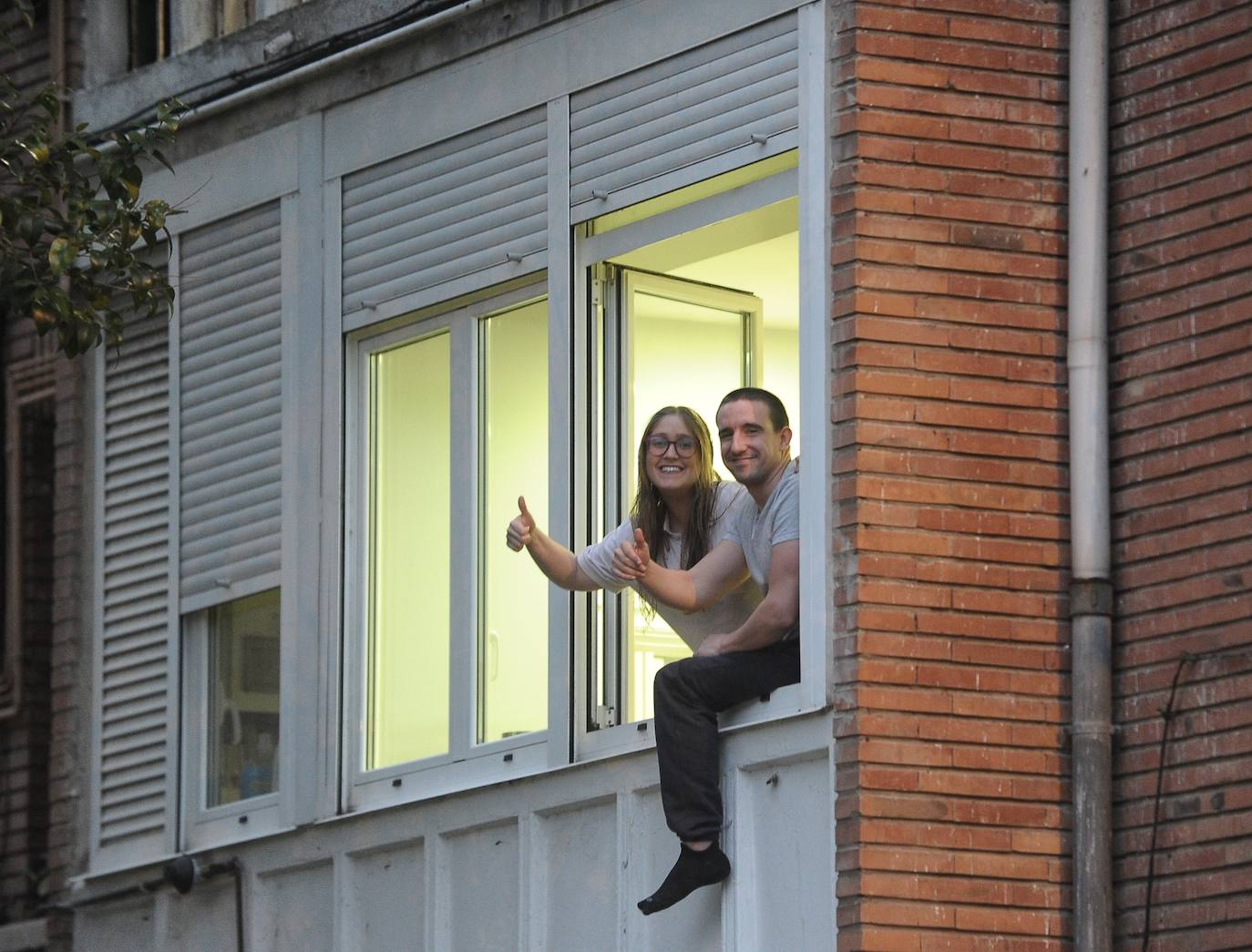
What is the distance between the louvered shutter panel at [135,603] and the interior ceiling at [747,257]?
3234 mm

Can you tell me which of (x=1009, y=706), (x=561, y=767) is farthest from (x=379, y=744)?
(x=1009, y=706)

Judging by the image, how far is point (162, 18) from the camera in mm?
15703

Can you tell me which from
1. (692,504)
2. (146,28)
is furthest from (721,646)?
(146,28)

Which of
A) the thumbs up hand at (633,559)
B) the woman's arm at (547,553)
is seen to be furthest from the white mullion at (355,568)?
the thumbs up hand at (633,559)

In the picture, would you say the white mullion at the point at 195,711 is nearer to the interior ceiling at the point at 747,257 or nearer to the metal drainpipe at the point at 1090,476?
the interior ceiling at the point at 747,257

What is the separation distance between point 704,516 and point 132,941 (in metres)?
4.18

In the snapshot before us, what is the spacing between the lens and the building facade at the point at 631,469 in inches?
436

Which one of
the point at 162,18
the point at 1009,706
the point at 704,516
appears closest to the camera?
the point at 1009,706

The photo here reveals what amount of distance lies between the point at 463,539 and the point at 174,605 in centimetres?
197

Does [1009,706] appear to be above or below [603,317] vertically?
below

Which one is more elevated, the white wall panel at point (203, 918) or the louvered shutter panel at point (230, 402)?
the louvered shutter panel at point (230, 402)

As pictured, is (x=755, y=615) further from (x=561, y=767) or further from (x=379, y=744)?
(x=379, y=744)

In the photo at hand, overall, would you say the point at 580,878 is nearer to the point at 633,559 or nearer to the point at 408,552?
the point at 633,559

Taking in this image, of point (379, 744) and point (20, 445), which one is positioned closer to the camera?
point (379, 744)
